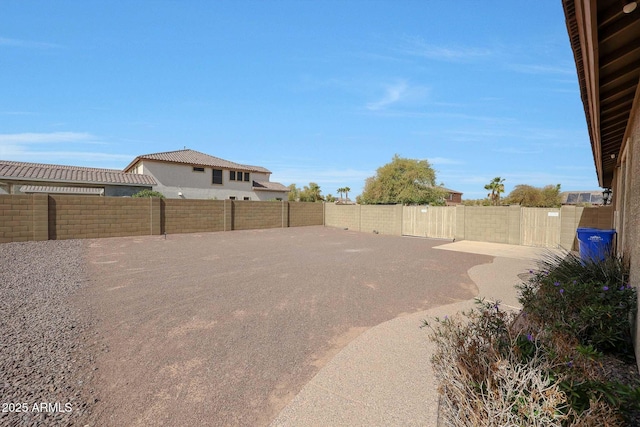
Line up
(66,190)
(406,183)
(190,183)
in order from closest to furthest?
(66,190)
(190,183)
(406,183)

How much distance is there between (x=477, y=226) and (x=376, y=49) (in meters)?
11.3

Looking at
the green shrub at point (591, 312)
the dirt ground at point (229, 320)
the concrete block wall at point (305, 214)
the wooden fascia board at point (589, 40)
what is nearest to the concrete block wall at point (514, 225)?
the dirt ground at point (229, 320)

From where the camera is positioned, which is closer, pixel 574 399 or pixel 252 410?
pixel 574 399

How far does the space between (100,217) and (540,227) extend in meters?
22.2

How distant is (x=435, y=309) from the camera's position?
595cm

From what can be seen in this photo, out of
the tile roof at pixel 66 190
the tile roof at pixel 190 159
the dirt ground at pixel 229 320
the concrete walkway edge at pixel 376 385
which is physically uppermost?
the tile roof at pixel 190 159

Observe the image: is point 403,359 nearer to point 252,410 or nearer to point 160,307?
point 252,410

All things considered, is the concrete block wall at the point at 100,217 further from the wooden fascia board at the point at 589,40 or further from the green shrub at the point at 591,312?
the wooden fascia board at the point at 589,40

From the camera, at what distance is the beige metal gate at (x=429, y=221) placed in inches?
766

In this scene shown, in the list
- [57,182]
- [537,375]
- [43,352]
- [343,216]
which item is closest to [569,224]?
[343,216]

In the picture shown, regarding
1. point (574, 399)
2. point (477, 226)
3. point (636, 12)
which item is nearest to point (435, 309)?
point (574, 399)

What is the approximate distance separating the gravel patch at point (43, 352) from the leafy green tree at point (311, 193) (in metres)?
39.4

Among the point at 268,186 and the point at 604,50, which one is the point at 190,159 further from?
the point at 604,50

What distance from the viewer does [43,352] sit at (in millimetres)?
4074
